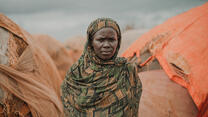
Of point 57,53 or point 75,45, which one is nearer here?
point 57,53

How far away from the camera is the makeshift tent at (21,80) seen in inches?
94.8

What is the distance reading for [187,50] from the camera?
Result: 3.07m

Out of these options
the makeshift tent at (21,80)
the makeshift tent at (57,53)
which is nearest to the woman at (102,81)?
the makeshift tent at (21,80)

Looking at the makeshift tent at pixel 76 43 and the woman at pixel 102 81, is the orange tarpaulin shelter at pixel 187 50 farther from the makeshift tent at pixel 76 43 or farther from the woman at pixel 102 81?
the makeshift tent at pixel 76 43

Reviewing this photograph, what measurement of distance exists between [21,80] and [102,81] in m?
1.27

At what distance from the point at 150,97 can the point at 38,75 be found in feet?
5.65

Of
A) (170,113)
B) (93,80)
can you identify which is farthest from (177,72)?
(93,80)

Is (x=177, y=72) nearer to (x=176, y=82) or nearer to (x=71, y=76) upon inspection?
(x=176, y=82)

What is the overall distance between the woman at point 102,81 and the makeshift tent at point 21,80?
0.87m

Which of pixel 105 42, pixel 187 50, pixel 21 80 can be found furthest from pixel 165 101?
pixel 21 80

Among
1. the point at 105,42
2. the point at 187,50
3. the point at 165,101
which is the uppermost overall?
the point at 105,42

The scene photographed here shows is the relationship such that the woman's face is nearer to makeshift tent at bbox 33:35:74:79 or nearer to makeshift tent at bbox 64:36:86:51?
makeshift tent at bbox 33:35:74:79

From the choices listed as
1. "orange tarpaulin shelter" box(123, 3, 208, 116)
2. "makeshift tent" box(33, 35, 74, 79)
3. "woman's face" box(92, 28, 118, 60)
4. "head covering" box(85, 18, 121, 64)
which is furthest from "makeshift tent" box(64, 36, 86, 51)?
"woman's face" box(92, 28, 118, 60)

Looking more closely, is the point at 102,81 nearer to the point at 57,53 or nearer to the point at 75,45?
the point at 57,53
